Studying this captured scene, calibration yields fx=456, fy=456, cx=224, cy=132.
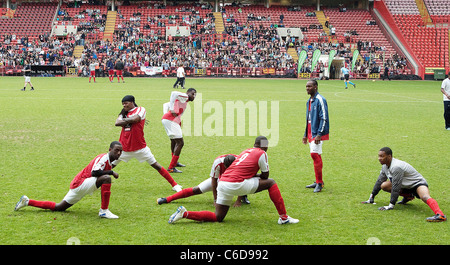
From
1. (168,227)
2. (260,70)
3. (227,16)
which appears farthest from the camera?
(227,16)

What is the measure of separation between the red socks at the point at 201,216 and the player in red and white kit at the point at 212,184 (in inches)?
25.6

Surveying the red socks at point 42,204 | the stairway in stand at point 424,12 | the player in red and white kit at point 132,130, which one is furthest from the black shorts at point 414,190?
the stairway in stand at point 424,12

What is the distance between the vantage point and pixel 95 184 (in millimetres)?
6375

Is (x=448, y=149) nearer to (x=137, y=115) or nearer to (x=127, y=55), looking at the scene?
(x=137, y=115)

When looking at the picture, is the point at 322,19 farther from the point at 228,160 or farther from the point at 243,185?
the point at 243,185

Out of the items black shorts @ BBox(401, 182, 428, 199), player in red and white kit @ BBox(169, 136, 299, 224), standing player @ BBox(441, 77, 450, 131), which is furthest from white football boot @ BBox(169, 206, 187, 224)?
standing player @ BBox(441, 77, 450, 131)

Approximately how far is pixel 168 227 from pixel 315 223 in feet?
6.61

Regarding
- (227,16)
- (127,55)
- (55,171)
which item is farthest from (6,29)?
(55,171)

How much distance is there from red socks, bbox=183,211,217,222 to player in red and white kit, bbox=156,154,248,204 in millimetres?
649

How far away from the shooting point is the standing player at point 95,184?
6379mm

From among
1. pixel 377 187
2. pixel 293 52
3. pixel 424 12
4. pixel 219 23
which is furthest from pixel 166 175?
pixel 424 12

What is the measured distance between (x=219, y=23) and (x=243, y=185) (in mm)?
54949

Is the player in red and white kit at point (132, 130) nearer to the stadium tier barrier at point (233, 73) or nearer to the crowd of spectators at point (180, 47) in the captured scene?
the stadium tier barrier at point (233, 73)

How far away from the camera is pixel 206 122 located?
1684cm
